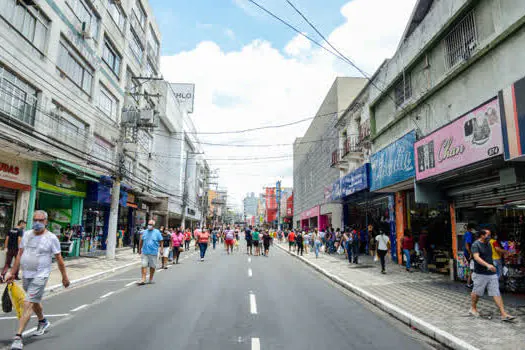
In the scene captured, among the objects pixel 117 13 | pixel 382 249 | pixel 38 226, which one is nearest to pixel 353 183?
pixel 382 249

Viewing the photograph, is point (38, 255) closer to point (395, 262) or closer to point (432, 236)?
point (432, 236)

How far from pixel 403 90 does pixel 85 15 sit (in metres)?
17.5

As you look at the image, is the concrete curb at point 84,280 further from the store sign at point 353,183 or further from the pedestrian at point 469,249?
the store sign at point 353,183

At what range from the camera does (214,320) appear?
20.9 feet

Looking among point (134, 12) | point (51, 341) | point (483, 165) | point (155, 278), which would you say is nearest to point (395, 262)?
point (483, 165)

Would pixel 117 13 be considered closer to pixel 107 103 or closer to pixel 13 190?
pixel 107 103

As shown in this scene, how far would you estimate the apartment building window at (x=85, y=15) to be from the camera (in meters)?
17.8

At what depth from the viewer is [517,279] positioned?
30.4ft

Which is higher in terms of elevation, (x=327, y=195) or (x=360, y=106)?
(x=360, y=106)

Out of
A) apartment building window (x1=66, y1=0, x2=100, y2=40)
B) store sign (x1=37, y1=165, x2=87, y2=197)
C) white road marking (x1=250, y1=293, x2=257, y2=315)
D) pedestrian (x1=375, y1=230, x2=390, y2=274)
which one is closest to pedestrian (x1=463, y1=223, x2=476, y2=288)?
pedestrian (x1=375, y1=230, x2=390, y2=274)

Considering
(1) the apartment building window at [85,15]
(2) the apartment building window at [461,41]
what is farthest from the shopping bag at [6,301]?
(1) the apartment building window at [85,15]

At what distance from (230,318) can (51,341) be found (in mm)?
2912

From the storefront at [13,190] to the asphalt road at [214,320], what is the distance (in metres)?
5.77

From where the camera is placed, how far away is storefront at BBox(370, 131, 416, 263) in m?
12.9
